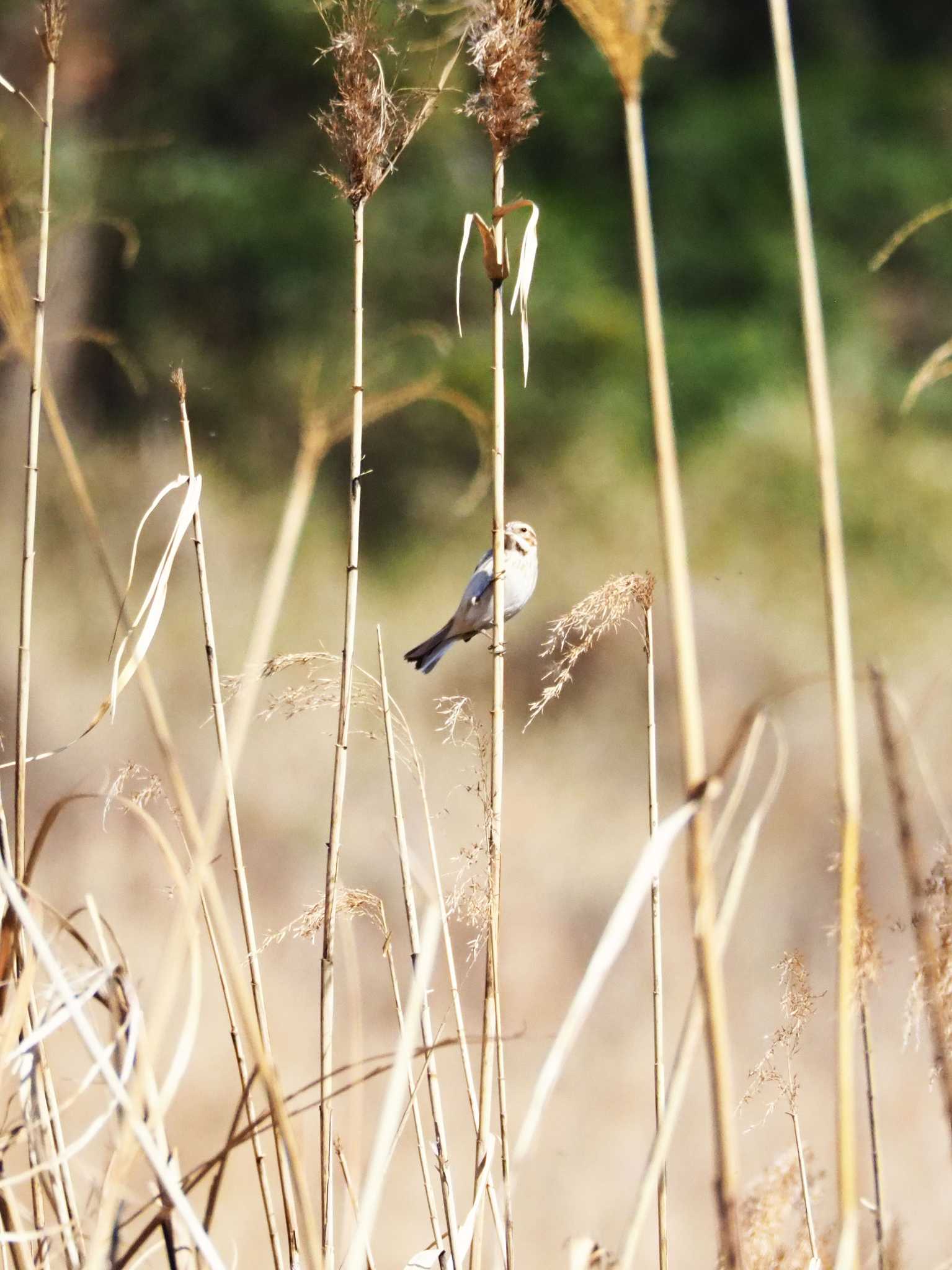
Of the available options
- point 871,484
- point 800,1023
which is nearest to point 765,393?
point 871,484

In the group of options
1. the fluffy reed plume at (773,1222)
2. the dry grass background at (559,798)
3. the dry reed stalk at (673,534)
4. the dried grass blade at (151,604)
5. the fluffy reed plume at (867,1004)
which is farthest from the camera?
the dry grass background at (559,798)

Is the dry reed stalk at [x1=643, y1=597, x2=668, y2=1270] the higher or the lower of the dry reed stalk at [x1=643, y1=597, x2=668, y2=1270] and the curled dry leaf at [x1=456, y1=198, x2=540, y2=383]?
the lower

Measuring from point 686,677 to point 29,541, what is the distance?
494mm

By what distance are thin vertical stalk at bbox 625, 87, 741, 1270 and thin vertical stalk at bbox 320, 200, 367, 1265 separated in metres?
0.40

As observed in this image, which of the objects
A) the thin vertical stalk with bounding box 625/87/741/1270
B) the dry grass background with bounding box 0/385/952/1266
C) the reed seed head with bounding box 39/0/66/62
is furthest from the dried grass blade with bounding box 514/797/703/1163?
the dry grass background with bounding box 0/385/952/1266

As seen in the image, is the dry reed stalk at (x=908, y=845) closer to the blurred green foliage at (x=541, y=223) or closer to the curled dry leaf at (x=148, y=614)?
the curled dry leaf at (x=148, y=614)

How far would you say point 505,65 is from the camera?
0.82 metres

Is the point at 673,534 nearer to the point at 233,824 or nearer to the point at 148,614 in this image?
the point at 148,614

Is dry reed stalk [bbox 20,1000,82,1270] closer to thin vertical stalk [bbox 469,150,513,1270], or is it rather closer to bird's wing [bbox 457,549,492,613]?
thin vertical stalk [bbox 469,150,513,1270]

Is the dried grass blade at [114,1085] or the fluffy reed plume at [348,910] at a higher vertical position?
the fluffy reed plume at [348,910]

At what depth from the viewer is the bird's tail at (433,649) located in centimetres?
188

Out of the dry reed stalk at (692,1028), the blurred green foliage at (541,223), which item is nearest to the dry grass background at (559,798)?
the blurred green foliage at (541,223)

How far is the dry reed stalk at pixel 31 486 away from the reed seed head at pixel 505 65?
0.30 m

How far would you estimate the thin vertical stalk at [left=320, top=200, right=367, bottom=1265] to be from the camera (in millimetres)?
794
